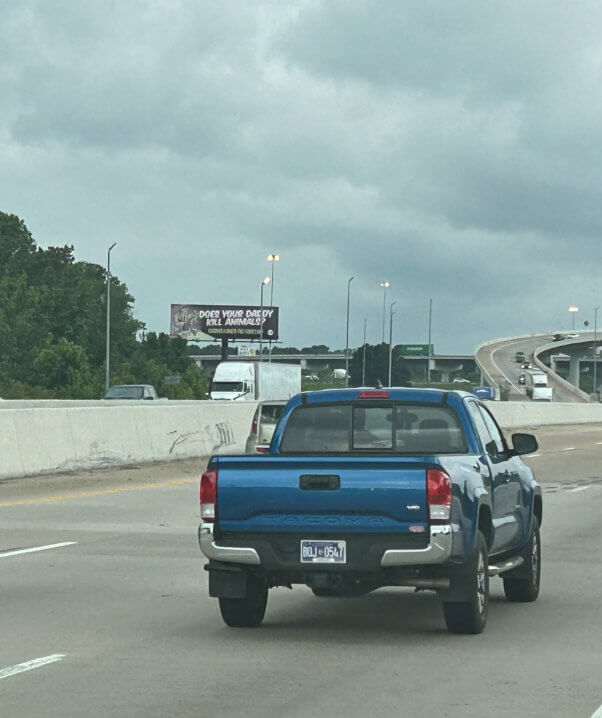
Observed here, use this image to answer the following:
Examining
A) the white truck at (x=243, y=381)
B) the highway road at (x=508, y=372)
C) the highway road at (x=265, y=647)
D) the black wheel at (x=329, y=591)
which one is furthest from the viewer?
the highway road at (x=508, y=372)

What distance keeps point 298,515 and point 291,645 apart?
0.82m

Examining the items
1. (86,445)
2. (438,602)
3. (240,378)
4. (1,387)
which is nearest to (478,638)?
(438,602)

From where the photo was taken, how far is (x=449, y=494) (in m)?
9.92

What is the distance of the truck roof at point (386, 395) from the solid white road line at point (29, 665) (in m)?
2.95

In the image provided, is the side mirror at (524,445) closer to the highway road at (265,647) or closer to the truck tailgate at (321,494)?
the highway road at (265,647)

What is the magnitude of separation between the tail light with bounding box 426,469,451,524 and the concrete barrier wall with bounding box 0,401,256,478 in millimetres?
17122

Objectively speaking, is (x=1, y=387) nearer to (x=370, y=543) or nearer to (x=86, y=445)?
(x=86, y=445)

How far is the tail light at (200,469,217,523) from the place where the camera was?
406 inches

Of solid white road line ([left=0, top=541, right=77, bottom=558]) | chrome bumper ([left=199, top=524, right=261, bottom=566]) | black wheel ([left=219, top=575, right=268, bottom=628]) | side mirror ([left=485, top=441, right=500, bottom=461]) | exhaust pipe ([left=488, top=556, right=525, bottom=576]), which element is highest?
side mirror ([left=485, top=441, right=500, bottom=461])

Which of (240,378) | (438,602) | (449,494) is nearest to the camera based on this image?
(449,494)

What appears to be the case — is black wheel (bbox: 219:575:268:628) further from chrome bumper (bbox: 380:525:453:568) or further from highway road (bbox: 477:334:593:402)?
highway road (bbox: 477:334:593:402)

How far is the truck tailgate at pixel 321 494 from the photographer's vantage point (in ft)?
32.6

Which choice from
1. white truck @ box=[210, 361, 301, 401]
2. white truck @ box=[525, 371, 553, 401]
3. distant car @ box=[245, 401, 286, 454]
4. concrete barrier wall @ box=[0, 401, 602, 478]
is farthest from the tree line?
distant car @ box=[245, 401, 286, 454]

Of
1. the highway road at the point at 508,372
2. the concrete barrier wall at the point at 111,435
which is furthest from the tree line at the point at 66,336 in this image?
the concrete barrier wall at the point at 111,435
